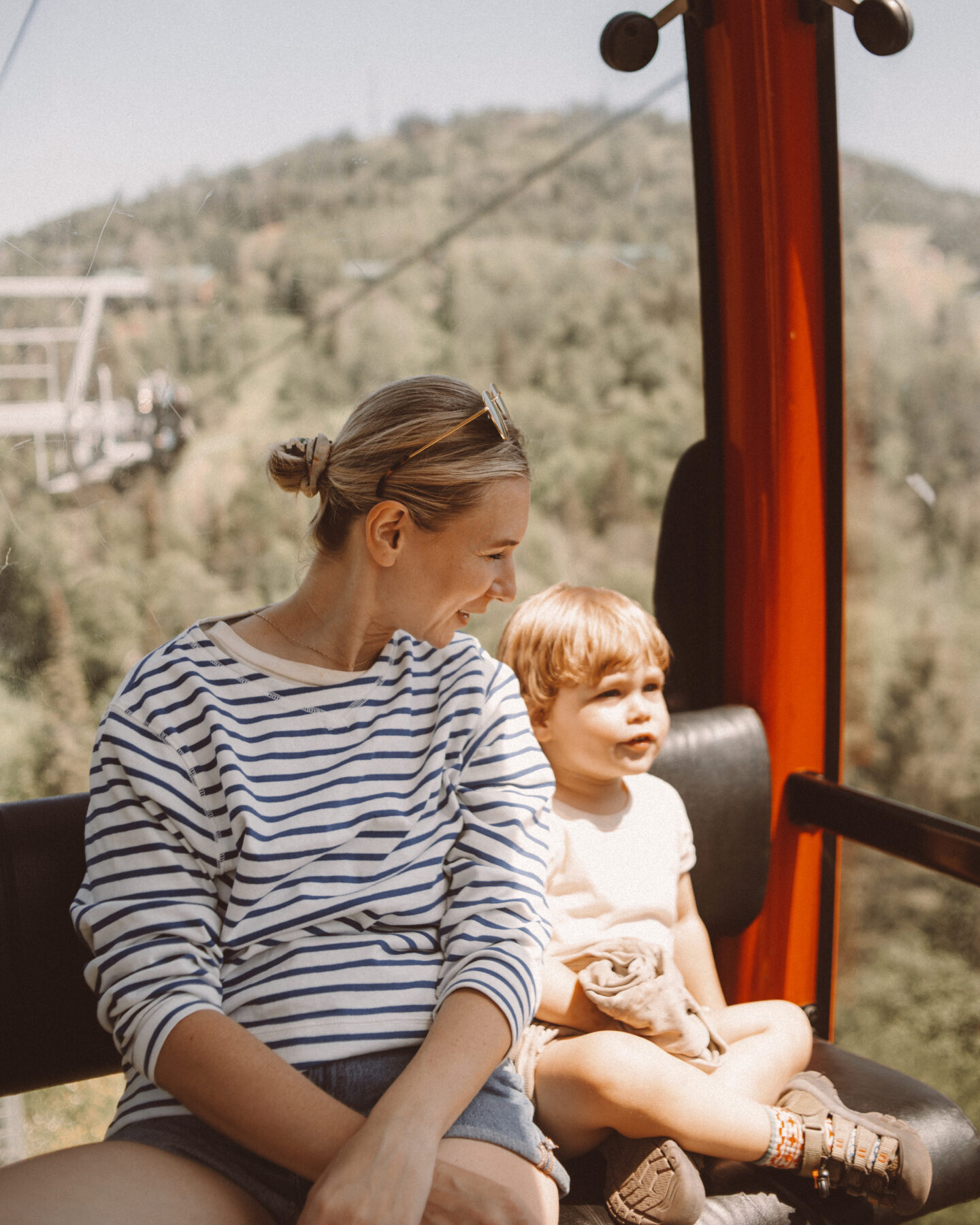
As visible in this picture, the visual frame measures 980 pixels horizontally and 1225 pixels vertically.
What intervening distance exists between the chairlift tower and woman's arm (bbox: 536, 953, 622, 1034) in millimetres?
1183

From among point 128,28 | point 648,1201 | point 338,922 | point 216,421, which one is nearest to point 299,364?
point 216,421

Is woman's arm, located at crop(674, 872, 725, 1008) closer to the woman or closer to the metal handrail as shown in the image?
the metal handrail

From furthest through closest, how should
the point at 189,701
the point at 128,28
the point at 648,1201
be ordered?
the point at 128,28 → the point at 648,1201 → the point at 189,701

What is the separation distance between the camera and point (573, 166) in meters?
2.18

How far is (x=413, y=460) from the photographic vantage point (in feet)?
4.61

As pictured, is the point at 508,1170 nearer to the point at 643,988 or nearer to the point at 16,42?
the point at 643,988

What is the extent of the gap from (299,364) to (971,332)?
139 cm

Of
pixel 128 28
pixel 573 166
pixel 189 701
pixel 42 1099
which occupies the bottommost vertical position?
pixel 42 1099

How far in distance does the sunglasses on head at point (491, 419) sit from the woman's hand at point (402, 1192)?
0.82 m

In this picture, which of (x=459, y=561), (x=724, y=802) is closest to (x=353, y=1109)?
(x=459, y=561)

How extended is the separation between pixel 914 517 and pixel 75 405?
5.75ft

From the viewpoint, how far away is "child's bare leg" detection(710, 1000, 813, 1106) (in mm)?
1654

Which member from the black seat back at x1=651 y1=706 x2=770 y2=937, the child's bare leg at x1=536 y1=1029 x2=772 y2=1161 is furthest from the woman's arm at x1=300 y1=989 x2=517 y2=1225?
the black seat back at x1=651 y1=706 x2=770 y2=937

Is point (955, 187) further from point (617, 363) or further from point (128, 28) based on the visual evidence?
point (128, 28)
